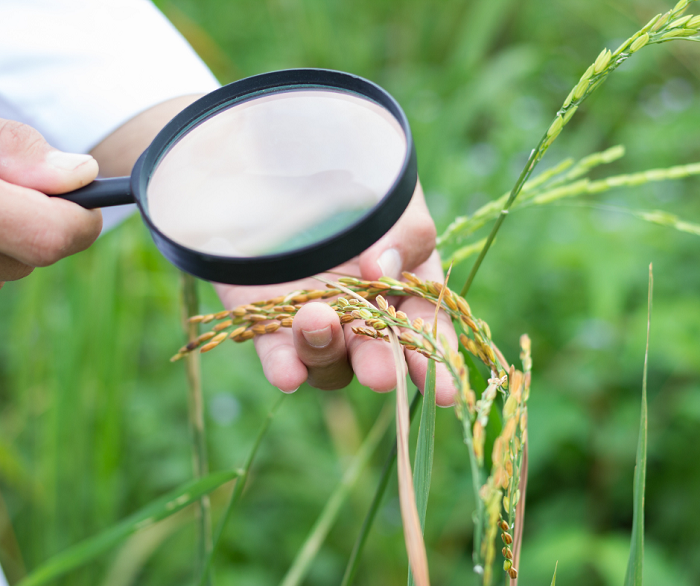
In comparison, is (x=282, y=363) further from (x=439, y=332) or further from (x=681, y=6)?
(x=681, y=6)

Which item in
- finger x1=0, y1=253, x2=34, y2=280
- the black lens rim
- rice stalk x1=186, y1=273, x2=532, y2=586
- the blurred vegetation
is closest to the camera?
rice stalk x1=186, y1=273, x2=532, y2=586

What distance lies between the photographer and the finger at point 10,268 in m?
0.61

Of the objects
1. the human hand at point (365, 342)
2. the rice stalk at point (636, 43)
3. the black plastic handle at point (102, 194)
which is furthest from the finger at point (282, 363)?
the rice stalk at point (636, 43)

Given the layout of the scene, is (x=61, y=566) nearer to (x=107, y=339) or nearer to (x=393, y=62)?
(x=107, y=339)

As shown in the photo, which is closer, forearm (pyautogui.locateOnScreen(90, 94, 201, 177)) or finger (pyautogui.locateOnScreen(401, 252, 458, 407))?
finger (pyautogui.locateOnScreen(401, 252, 458, 407))

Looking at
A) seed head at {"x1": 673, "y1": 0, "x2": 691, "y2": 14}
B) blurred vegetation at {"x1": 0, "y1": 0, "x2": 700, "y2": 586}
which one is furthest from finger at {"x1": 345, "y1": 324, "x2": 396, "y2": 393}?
blurred vegetation at {"x1": 0, "y1": 0, "x2": 700, "y2": 586}

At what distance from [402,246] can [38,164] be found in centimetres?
40

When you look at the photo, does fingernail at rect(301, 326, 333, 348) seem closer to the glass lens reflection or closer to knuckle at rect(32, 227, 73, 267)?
the glass lens reflection

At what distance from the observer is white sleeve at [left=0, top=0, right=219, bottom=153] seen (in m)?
0.80

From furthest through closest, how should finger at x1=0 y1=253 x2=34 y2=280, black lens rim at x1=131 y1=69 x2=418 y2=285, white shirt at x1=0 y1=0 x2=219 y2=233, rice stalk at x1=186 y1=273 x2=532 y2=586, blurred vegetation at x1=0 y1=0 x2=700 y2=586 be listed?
blurred vegetation at x1=0 y1=0 x2=700 y2=586 → white shirt at x1=0 y1=0 x2=219 y2=233 → finger at x1=0 y1=253 x2=34 y2=280 → black lens rim at x1=131 y1=69 x2=418 y2=285 → rice stalk at x1=186 y1=273 x2=532 y2=586

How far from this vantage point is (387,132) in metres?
0.60

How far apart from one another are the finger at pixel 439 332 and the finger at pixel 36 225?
14.2 inches

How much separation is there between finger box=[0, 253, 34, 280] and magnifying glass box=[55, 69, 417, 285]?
0.11m

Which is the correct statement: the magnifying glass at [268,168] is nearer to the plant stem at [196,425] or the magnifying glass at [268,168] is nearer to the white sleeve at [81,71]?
the plant stem at [196,425]
